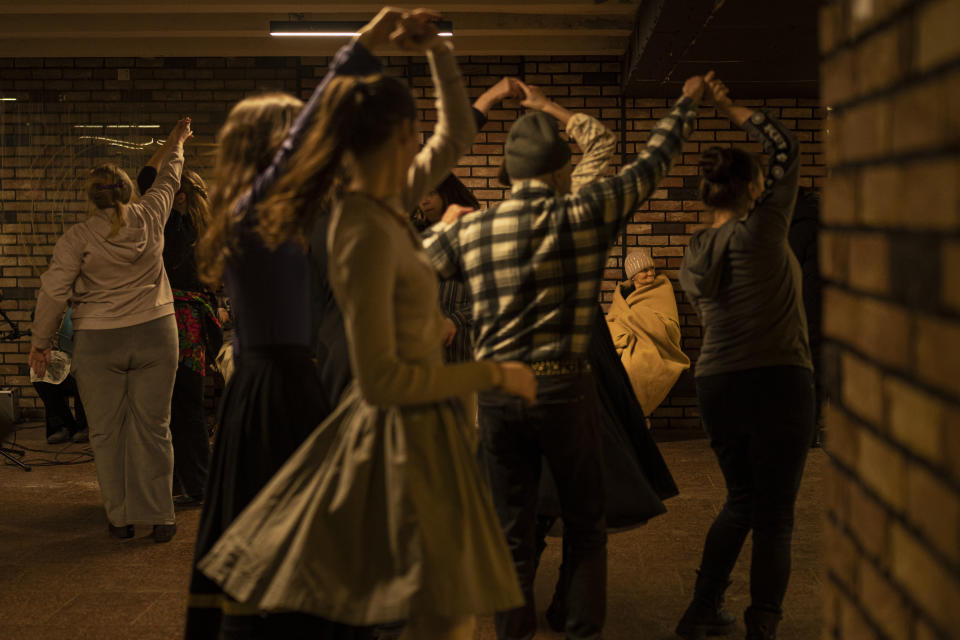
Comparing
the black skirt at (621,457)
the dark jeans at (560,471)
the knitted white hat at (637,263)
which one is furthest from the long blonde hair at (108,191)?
the knitted white hat at (637,263)

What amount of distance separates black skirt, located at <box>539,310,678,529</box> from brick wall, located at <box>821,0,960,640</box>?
174 centimetres

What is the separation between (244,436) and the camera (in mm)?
2486

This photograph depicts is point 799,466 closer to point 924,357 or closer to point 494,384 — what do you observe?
point 494,384

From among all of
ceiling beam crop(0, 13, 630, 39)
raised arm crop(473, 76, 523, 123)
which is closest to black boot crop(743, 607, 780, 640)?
raised arm crop(473, 76, 523, 123)

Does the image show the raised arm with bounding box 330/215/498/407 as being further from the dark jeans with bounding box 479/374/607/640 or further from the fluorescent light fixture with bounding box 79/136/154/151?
the fluorescent light fixture with bounding box 79/136/154/151

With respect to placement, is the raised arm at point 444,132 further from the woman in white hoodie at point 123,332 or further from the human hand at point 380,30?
the woman in white hoodie at point 123,332

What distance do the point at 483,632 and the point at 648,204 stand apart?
5132 mm

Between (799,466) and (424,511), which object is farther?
(799,466)


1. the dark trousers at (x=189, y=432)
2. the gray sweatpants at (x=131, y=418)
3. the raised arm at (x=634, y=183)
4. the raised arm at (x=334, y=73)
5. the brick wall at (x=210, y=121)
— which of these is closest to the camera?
the raised arm at (x=334, y=73)

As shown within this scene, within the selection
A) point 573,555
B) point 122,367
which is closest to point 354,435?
point 573,555

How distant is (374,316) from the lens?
72.1 inches

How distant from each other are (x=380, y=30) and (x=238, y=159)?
0.47 meters

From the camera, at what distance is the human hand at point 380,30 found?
2318 millimetres

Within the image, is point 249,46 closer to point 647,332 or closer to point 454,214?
point 647,332
